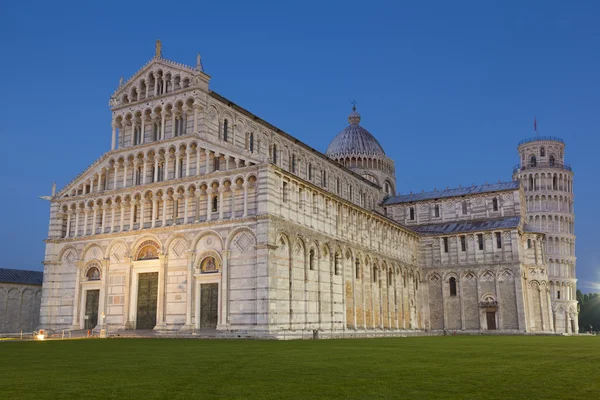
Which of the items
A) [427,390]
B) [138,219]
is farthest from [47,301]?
[427,390]

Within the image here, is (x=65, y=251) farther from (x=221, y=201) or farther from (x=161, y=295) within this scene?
(x=221, y=201)

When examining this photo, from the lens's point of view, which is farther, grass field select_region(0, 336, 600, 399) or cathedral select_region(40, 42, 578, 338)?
cathedral select_region(40, 42, 578, 338)

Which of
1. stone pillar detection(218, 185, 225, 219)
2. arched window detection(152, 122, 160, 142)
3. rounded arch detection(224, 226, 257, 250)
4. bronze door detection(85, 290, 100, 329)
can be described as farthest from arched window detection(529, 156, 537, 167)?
bronze door detection(85, 290, 100, 329)

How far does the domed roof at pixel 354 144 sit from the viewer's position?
76700 millimetres

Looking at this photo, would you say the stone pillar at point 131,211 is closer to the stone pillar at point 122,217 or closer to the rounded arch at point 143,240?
the stone pillar at point 122,217

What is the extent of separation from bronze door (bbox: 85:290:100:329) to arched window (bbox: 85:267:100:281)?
1017 millimetres

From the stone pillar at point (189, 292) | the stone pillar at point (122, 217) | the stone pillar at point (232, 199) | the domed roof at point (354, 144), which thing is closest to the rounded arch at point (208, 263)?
the stone pillar at point (189, 292)

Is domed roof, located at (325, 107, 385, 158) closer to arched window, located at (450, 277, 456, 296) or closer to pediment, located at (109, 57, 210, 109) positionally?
arched window, located at (450, 277, 456, 296)

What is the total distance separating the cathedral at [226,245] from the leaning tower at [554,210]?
91.9ft

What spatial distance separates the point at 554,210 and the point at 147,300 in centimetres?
7084

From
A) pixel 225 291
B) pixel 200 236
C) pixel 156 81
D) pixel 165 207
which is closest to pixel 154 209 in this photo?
pixel 165 207

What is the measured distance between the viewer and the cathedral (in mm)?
37688

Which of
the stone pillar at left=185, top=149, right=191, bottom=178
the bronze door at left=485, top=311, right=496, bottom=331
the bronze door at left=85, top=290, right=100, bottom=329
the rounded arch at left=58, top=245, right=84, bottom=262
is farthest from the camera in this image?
the bronze door at left=485, top=311, right=496, bottom=331

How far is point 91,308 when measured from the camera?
4403 centimetres
